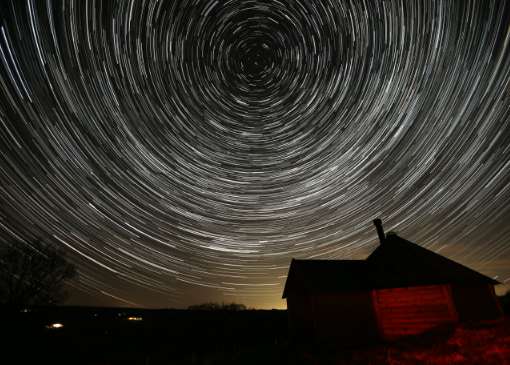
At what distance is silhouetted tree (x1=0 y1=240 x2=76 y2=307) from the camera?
22047mm

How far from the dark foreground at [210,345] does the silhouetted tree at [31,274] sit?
23.1 feet

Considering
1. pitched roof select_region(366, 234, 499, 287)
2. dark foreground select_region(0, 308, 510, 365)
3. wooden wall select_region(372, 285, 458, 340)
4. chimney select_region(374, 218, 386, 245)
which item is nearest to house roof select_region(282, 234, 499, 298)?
pitched roof select_region(366, 234, 499, 287)

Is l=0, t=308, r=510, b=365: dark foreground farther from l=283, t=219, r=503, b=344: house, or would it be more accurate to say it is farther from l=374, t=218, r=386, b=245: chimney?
l=374, t=218, r=386, b=245: chimney

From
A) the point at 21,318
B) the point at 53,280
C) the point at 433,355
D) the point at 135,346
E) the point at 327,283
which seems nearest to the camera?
the point at 433,355

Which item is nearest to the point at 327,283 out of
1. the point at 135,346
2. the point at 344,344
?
the point at 344,344

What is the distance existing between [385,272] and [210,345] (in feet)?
32.8

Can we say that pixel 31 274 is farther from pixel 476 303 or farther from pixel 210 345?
pixel 476 303

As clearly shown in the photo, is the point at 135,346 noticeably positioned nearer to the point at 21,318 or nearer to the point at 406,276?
the point at 21,318

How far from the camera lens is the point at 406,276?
14945 mm

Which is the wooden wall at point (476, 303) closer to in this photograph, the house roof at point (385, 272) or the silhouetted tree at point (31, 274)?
the house roof at point (385, 272)

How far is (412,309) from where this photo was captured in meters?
14.5

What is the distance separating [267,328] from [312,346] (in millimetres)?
6412

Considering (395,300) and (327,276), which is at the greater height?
(327,276)

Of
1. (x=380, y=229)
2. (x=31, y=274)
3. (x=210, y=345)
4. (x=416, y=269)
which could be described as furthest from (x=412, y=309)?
(x=31, y=274)
